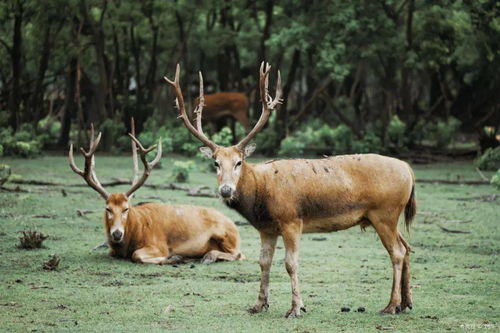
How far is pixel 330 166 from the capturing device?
9383 millimetres

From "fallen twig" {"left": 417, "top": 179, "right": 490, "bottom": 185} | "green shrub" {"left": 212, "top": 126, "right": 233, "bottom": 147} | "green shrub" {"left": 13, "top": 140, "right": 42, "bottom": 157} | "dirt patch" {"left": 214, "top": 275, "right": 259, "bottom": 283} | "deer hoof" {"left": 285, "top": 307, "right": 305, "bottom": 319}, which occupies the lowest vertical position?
"green shrub" {"left": 13, "top": 140, "right": 42, "bottom": 157}

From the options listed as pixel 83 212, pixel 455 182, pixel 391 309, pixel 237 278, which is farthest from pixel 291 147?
pixel 391 309

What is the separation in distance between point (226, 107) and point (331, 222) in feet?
67.5

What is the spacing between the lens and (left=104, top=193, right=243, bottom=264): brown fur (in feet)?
39.8

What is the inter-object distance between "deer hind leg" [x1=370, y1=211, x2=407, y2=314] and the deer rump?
0.13m

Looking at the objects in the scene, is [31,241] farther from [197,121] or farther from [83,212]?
[197,121]

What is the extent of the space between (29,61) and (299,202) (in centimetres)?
2477

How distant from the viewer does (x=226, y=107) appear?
97.0 feet

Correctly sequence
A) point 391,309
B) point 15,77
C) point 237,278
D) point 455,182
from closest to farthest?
point 391,309, point 237,278, point 455,182, point 15,77

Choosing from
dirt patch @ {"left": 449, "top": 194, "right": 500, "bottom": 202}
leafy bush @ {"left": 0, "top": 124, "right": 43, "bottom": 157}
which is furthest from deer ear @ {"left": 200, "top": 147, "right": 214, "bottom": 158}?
leafy bush @ {"left": 0, "top": 124, "right": 43, "bottom": 157}

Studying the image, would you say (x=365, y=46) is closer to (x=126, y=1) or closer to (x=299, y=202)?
(x=126, y=1)

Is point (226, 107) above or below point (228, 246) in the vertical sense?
below

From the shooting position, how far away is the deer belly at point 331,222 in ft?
30.0

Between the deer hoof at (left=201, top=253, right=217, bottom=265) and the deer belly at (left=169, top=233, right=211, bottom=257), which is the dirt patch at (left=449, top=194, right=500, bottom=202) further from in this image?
the deer hoof at (left=201, top=253, right=217, bottom=265)
